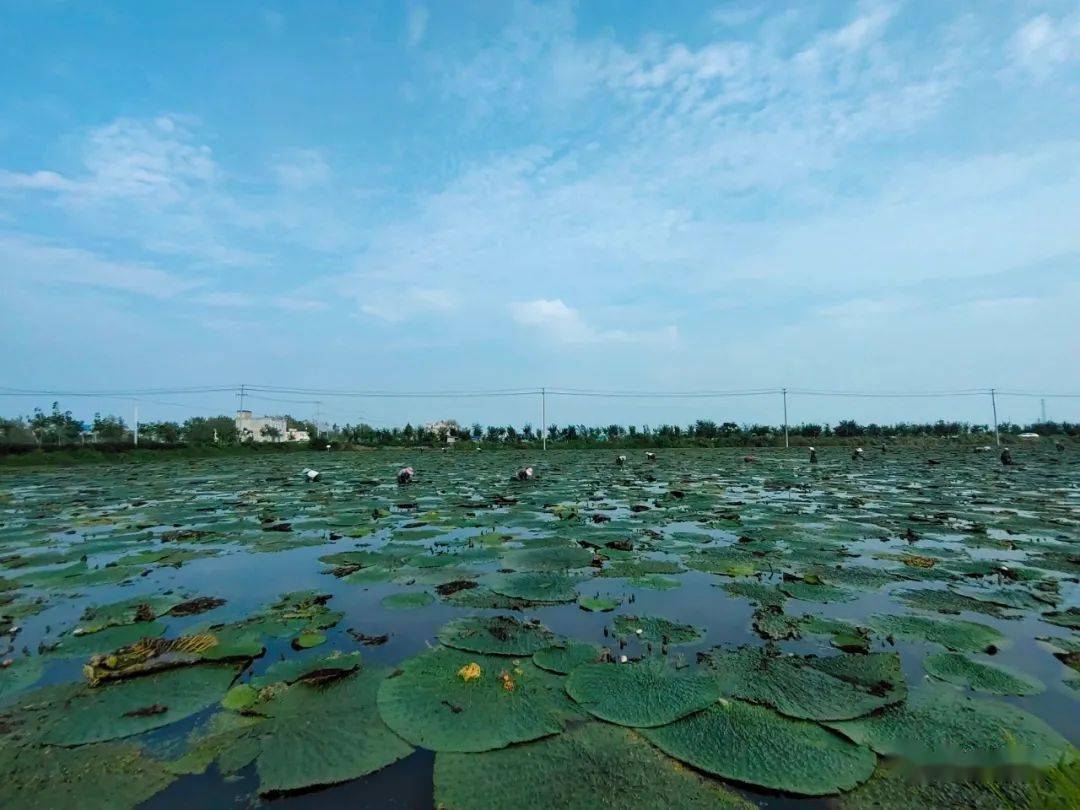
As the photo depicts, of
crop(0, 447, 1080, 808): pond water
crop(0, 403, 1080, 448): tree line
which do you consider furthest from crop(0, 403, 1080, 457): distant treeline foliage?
crop(0, 447, 1080, 808): pond water

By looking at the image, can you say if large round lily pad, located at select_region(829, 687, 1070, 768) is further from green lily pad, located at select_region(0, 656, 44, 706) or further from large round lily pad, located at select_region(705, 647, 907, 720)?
green lily pad, located at select_region(0, 656, 44, 706)

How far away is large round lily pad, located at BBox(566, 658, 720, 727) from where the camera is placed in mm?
2293

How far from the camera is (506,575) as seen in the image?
4629mm

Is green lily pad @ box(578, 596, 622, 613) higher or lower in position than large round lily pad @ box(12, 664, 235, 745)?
lower

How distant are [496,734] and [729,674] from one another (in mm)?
1256

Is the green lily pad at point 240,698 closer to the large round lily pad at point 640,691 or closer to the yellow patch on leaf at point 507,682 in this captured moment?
the yellow patch on leaf at point 507,682

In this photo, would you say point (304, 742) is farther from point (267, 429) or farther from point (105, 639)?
point (267, 429)

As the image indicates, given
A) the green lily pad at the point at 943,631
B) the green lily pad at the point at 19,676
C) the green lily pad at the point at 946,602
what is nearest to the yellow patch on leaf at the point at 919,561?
the green lily pad at the point at 946,602

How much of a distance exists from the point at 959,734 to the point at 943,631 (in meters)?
1.32

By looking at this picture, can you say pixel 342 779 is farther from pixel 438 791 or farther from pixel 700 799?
pixel 700 799

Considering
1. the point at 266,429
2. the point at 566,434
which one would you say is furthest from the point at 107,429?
the point at 566,434

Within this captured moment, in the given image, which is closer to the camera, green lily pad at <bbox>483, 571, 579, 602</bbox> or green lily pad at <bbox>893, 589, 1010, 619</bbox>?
green lily pad at <bbox>893, 589, 1010, 619</bbox>

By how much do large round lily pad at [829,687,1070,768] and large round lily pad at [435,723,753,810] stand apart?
2.49 ft

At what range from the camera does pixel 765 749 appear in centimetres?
205
